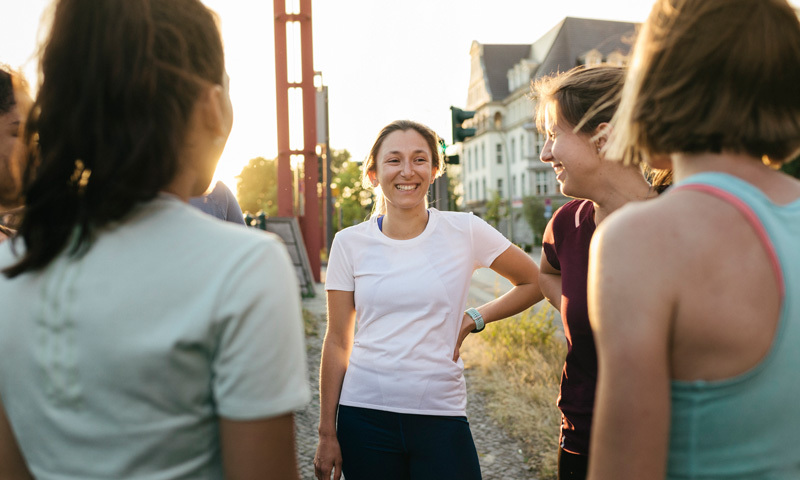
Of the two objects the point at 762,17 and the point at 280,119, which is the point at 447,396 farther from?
the point at 280,119

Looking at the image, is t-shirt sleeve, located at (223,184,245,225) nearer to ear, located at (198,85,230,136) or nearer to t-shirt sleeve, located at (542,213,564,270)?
t-shirt sleeve, located at (542,213,564,270)

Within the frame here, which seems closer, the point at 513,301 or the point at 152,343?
the point at 152,343

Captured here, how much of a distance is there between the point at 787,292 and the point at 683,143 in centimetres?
30

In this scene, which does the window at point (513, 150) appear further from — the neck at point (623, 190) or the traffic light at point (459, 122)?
the neck at point (623, 190)

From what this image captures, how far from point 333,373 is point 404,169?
0.97m

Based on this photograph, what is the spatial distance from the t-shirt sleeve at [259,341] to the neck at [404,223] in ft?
6.27

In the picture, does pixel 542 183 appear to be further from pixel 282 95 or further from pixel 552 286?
pixel 552 286

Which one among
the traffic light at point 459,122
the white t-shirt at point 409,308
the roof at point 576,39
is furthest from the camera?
the roof at point 576,39

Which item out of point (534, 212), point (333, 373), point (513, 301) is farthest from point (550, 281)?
point (534, 212)

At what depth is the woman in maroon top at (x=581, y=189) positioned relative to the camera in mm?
2363

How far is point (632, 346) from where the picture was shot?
1.09 metres

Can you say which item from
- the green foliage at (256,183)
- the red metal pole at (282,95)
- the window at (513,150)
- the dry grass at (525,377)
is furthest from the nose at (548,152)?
the window at (513,150)

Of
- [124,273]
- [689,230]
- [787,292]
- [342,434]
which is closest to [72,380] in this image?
[124,273]

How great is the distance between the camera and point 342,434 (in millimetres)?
2770
